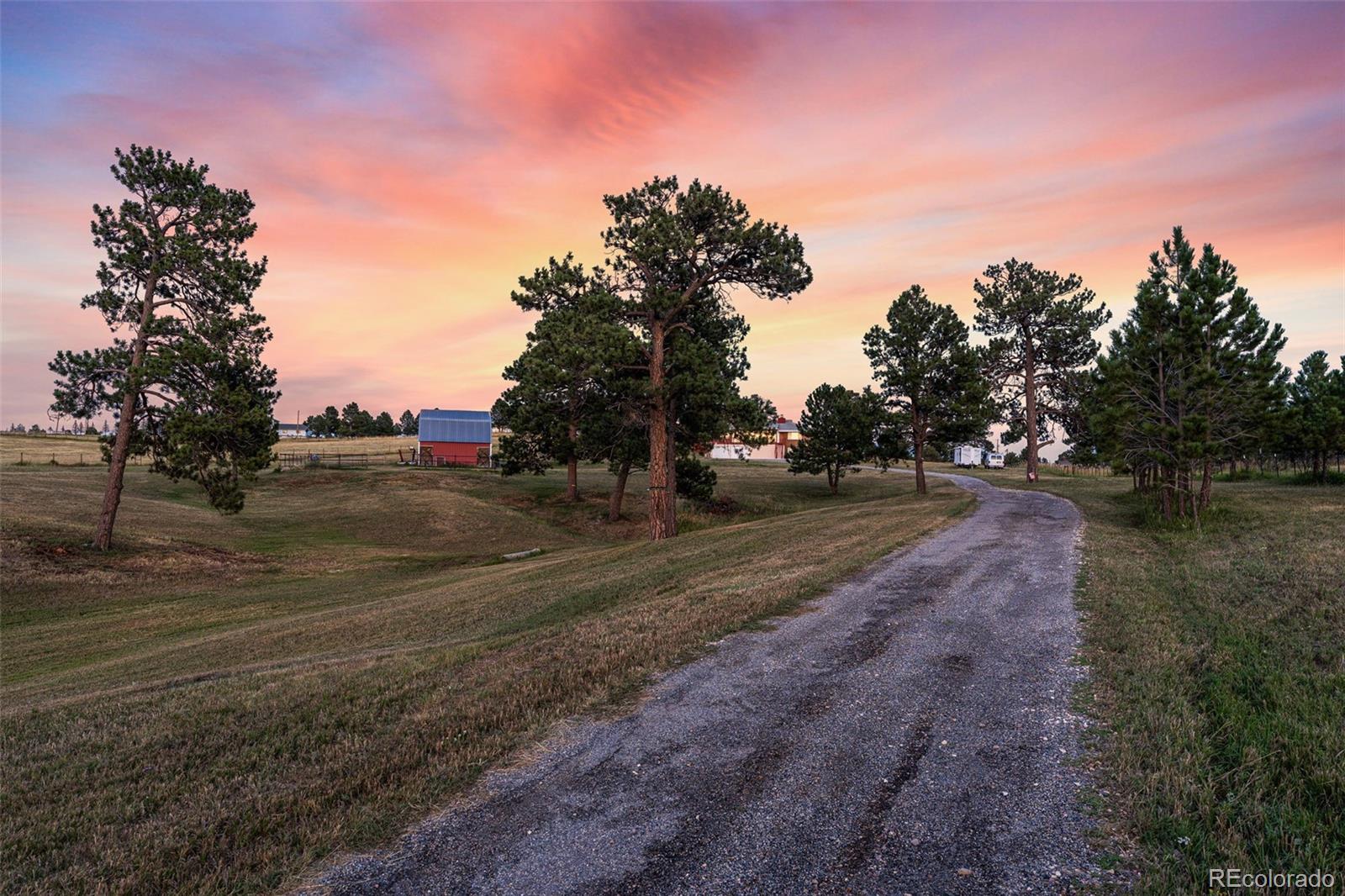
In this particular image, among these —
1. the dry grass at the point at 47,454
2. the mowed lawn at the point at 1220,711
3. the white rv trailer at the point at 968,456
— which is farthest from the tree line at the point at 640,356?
the white rv trailer at the point at 968,456

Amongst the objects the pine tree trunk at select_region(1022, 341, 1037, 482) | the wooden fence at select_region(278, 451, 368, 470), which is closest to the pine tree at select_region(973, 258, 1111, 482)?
the pine tree trunk at select_region(1022, 341, 1037, 482)

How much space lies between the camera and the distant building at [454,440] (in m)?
77.8

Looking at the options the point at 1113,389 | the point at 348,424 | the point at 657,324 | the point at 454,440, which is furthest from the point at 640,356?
the point at 348,424

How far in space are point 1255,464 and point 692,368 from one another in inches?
3101

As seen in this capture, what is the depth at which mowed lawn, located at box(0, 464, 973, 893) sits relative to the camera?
495 centimetres

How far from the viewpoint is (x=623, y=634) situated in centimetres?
980

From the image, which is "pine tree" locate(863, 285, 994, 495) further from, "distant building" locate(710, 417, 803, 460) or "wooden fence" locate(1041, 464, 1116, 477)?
"distant building" locate(710, 417, 803, 460)

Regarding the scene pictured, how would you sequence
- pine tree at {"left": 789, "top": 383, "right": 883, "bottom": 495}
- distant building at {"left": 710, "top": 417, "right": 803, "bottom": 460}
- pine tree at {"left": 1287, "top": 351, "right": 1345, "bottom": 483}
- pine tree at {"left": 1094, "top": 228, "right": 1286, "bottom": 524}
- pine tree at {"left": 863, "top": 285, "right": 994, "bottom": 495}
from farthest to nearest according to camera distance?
A: 1. distant building at {"left": 710, "top": 417, "right": 803, "bottom": 460}
2. pine tree at {"left": 789, "top": 383, "right": 883, "bottom": 495}
3. pine tree at {"left": 863, "top": 285, "right": 994, "bottom": 495}
4. pine tree at {"left": 1287, "top": 351, "right": 1345, "bottom": 483}
5. pine tree at {"left": 1094, "top": 228, "right": 1286, "bottom": 524}

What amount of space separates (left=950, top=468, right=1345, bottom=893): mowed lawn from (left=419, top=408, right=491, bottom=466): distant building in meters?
73.8

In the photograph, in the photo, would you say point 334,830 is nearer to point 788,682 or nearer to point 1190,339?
point 788,682

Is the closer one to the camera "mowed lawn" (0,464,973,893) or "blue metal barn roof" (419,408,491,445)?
"mowed lawn" (0,464,973,893)
